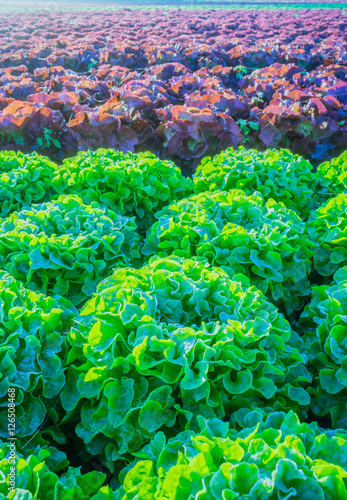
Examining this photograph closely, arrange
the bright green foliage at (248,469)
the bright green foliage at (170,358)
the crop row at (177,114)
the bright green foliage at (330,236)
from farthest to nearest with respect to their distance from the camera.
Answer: the crop row at (177,114), the bright green foliage at (330,236), the bright green foliage at (170,358), the bright green foliage at (248,469)

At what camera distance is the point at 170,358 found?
1982mm

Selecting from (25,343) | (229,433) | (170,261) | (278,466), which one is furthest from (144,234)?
(278,466)

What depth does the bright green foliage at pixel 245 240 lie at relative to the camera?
3.12 meters

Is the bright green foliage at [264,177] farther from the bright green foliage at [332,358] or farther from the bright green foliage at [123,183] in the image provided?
the bright green foliage at [332,358]

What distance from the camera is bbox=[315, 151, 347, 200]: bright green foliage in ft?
15.1

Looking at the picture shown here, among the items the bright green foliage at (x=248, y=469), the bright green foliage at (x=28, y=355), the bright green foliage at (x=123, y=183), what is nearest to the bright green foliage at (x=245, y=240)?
the bright green foliage at (x=123, y=183)

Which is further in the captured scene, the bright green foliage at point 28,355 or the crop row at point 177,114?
the crop row at point 177,114

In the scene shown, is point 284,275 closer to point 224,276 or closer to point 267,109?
point 224,276

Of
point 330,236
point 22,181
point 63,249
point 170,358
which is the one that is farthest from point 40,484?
point 22,181

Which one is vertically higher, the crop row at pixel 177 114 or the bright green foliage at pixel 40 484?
the crop row at pixel 177 114

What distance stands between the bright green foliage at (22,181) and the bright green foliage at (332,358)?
3263mm

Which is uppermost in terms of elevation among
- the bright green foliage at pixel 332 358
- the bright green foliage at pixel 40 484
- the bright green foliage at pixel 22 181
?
the bright green foliage at pixel 22 181

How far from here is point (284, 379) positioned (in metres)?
2.39

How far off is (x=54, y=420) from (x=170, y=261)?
1217mm
